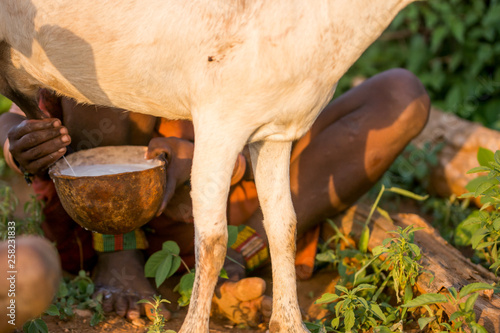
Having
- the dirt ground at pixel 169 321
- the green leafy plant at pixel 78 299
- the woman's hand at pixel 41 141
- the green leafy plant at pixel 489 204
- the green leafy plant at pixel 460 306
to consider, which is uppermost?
the woman's hand at pixel 41 141

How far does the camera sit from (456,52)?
483 centimetres

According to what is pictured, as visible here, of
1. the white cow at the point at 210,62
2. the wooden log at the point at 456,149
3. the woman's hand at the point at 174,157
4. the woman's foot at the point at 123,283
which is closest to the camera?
the white cow at the point at 210,62

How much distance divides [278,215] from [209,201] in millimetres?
360

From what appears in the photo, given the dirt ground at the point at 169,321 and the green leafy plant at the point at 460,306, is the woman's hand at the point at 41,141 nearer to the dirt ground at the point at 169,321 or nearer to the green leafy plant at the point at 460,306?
the dirt ground at the point at 169,321

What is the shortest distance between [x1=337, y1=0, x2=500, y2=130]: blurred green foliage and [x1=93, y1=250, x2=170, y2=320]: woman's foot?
320 centimetres

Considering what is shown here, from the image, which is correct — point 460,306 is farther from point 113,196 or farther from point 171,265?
point 113,196

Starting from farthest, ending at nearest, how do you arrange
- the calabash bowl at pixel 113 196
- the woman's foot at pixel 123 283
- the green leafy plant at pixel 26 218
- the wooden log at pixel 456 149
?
the wooden log at pixel 456 149, the green leafy plant at pixel 26 218, the woman's foot at pixel 123 283, the calabash bowl at pixel 113 196

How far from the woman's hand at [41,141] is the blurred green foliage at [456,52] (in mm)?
3509

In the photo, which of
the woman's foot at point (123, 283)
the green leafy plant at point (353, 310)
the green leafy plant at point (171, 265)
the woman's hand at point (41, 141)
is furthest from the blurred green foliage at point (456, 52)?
the woman's hand at point (41, 141)

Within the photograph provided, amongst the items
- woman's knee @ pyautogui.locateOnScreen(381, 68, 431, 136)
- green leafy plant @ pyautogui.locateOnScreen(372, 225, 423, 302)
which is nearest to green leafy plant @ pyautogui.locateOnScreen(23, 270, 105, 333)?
green leafy plant @ pyautogui.locateOnScreen(372, 225, 423, 302)

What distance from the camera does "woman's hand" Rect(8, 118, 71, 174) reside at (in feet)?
6.89

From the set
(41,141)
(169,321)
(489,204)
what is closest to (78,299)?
(169,321)

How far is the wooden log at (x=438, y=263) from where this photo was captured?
196 cm

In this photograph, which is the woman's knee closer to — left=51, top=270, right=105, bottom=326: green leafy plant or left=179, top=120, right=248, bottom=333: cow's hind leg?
left=179, top=120, right=248, bottom=333: cow's hind leg
